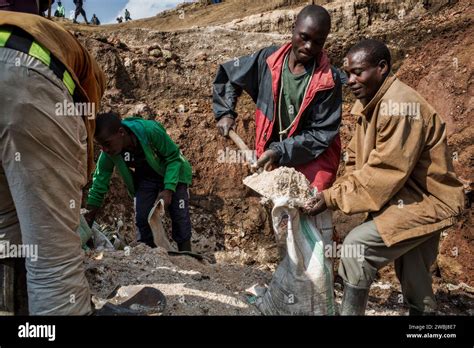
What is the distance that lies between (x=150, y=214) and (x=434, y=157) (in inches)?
89.8

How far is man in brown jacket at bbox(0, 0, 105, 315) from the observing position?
76.8 inches

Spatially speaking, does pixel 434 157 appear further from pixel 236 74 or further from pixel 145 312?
pixel 145 312

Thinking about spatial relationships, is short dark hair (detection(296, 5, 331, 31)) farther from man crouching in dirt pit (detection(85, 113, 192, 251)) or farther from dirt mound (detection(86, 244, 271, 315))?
dirt mound (detection(86, 244, 271, 315))

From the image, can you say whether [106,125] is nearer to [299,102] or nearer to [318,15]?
[299,102]

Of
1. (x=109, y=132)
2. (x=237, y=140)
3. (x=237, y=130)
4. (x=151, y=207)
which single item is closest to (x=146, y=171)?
(x=151, y=207)

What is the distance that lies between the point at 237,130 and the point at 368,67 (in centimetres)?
448

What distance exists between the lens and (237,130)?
702cm

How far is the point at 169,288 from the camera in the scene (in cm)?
309

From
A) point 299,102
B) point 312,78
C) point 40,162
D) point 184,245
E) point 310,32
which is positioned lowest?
point 184,245

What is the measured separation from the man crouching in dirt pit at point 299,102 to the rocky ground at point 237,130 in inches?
40.6

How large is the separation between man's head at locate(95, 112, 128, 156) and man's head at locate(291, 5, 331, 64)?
1.49 m

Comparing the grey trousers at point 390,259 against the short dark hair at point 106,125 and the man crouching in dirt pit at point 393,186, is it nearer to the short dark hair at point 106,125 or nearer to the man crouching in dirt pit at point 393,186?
the man crouching in dirt pit at point 393,186

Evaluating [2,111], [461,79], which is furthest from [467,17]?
[2,111]

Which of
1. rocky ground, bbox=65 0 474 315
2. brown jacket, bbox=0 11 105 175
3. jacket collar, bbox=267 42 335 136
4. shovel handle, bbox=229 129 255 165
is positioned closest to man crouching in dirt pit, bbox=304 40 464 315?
jacket collar, bbox=267 42 335 136
